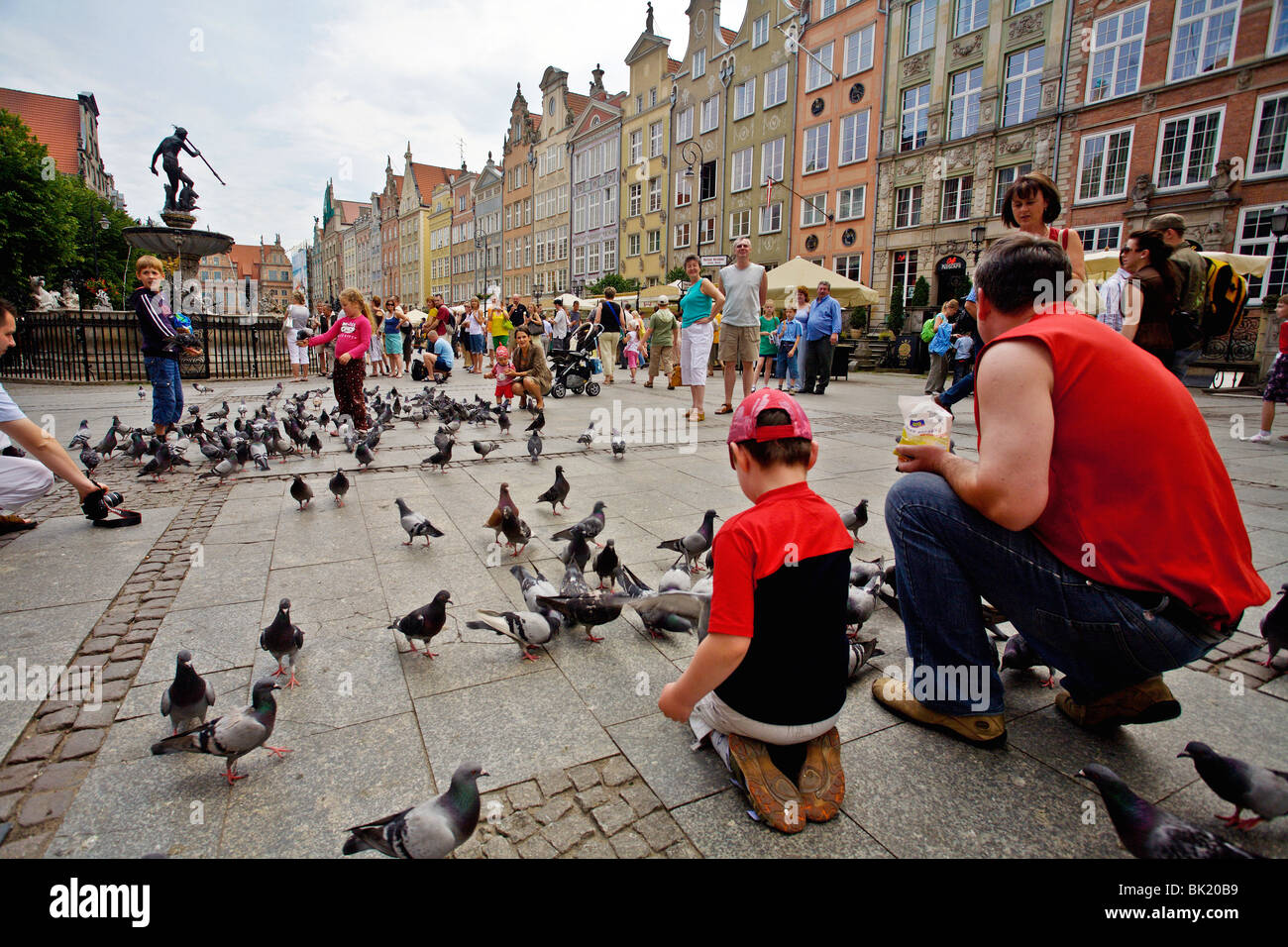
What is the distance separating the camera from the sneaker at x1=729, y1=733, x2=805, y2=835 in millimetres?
1999

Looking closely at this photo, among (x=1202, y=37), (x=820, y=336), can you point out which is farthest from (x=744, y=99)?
(x=820, y=336)

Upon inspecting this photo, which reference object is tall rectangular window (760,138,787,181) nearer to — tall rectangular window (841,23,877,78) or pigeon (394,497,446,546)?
tall rectangular window (841,23,877,78)

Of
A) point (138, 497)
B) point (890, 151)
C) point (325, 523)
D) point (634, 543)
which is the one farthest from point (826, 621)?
point (890, 151)

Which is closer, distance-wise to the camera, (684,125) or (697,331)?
(697,331)

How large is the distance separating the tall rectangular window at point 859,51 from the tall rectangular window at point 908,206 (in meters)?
6.46

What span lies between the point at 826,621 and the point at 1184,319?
5.28 m

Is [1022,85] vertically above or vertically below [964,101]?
below

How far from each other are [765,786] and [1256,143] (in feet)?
92.4

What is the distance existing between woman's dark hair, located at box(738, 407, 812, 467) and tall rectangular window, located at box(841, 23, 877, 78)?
35.5m

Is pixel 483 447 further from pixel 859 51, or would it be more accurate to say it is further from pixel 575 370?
pixel 859 51

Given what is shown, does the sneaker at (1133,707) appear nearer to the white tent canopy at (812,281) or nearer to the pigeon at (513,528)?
the pigeon at (513,528)

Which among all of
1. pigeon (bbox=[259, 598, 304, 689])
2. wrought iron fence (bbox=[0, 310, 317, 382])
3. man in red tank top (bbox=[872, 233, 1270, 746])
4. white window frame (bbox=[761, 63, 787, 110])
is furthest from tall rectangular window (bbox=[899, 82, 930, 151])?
pigeon (bbox=[259, 598, 304, 689])

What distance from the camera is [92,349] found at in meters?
16.6

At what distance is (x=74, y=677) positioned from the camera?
2883 mm
